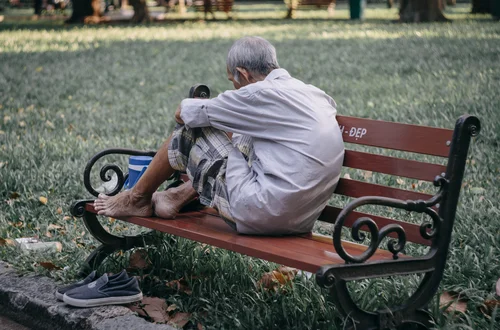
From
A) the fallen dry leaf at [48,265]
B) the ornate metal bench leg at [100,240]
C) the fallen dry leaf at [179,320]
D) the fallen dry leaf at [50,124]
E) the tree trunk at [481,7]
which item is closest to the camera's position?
the fallen dry leaf at [179,320]

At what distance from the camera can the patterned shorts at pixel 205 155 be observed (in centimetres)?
366

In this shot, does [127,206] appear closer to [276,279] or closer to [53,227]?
[276,279]

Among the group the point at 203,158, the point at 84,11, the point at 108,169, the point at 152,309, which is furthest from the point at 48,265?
the point at 84,11

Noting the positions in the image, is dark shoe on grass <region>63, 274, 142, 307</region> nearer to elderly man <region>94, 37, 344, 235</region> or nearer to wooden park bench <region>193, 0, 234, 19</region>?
elderly man <region>94, 37, 344, 235</region>

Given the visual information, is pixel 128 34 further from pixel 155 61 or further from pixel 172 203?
pixel 172 203

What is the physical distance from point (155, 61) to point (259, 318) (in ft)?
34.7

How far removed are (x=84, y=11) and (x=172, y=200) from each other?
75.8 feet

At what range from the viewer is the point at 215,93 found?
9.99 meters

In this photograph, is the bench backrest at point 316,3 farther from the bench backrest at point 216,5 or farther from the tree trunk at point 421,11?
the tree trunk at point 421,11

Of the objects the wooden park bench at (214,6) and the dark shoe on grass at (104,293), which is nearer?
the dark shoe on grass at (104,293)

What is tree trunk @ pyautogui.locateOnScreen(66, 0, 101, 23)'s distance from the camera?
83.0 feet

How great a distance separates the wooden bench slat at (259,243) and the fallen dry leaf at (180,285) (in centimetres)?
35

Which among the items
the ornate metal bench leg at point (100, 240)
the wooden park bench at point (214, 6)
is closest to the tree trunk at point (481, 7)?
the wooden park bench at point (214, 6)

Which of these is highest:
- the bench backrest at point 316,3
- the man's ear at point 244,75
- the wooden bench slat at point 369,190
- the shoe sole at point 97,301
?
the man's ear at point 244,75
